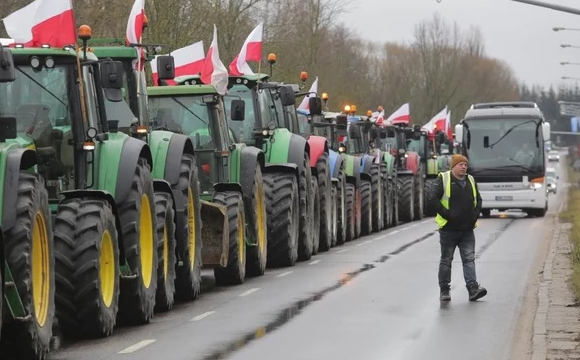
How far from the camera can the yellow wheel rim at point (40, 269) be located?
11.1m

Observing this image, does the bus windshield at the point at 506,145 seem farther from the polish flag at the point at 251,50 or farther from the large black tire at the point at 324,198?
the polish flag at the point at 251,50

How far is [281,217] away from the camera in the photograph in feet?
70.3

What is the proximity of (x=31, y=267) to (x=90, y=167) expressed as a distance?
2.84 meters

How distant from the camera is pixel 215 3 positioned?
41.3m

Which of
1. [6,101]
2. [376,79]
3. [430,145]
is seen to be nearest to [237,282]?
[6,101]

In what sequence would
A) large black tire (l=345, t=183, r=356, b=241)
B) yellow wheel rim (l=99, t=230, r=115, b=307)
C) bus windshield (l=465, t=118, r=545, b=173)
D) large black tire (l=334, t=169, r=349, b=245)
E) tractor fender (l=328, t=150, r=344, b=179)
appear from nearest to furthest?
1. yellow wheel rim (l=99, t=230, r=115, b=307)
2. tractor fender (l=328, t=150, r=344, b=179)
3. large black tire (l=334, t=169, r=349, b=245)
4. large black tire (l=345, t=183, r=356, b=241)
5. bus windshield (l=465, t=118, r=545, b=173)

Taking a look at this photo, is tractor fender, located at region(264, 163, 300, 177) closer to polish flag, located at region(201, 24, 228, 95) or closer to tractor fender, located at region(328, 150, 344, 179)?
polish flag, located at region(201, 24, 228, 95)

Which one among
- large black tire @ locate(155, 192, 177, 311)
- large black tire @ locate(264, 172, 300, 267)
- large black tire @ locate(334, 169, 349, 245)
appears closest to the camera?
large black tire @ locate(155, 192, 177, 311)

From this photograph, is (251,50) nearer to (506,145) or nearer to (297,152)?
(297,152)

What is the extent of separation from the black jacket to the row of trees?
52.2 ft

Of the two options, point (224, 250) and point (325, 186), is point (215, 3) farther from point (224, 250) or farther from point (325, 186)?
point (224, 250)

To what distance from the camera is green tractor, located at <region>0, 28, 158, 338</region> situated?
12.5 metres

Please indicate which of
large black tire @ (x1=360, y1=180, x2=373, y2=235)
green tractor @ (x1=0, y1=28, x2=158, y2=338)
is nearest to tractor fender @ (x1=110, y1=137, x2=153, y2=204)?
green tractor @ (x1=0, y1=28, x2=158, y2=338)

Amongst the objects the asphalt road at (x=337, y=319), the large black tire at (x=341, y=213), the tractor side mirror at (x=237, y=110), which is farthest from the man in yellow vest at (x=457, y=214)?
the large black tire at (x=341, y=213)
